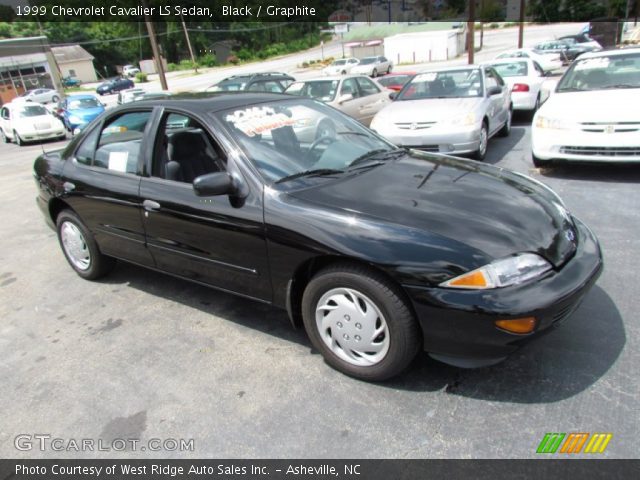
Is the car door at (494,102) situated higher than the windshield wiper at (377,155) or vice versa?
the windshield wiper at (377,155)

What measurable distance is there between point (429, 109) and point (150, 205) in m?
5.11

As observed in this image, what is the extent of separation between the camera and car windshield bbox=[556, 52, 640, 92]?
20.8ft

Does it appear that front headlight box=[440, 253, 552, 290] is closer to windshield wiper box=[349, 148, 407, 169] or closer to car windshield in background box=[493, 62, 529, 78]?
windshield wiper box=[349, 148, 407, 169]

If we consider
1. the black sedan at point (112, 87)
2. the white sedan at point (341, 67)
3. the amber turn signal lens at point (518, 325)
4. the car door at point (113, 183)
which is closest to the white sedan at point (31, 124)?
the car door at point (113, 183)

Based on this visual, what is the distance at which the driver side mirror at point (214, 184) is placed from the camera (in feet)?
8.82

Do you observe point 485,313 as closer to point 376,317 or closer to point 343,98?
point 376,317

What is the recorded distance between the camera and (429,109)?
7148 mm

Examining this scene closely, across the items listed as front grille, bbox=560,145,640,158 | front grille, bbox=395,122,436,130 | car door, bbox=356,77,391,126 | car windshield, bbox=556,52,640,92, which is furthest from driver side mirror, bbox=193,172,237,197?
car door, bbox=356,77,391,126

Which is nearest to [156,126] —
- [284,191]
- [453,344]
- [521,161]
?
[284,191]

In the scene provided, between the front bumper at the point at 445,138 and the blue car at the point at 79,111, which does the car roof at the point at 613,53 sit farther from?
the blue car at the point at 79,111

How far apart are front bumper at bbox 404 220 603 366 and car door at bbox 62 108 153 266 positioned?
224 cm

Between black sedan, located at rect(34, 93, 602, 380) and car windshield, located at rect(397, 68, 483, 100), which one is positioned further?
car windshield, located at rect(397, 68, 483, 100)

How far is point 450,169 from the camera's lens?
10.6ft

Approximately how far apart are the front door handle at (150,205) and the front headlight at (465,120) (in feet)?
16.0
